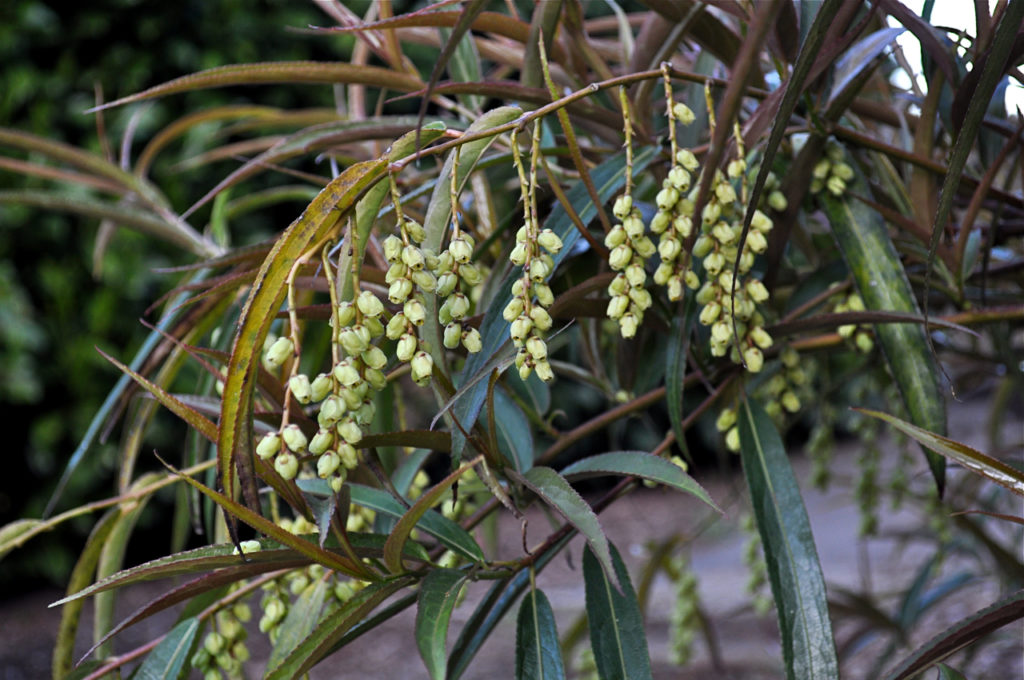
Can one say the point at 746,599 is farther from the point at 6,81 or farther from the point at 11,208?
the point at 6,81

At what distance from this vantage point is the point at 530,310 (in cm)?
42

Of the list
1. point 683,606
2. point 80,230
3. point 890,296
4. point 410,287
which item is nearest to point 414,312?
point 410,287

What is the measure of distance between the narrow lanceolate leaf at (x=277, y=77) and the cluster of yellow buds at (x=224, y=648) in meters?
0.34

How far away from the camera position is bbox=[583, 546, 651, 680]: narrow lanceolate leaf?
53 cm

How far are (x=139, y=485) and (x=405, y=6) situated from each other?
2.43m

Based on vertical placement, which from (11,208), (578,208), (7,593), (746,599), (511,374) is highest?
(578,208)

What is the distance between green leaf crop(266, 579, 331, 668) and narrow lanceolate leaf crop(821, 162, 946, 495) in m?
0.40

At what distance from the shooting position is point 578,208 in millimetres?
572

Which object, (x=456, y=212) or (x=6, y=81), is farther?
(x=6, y=81)

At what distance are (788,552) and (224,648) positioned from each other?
0.37 m

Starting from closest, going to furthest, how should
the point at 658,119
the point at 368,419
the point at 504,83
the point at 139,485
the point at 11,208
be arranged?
the point at 368,419 → the point at 504,83 → the point at 139,485 → the point at 658,119 → the point at 11,208

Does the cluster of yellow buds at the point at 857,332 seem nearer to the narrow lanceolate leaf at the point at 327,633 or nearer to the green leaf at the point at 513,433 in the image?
the green leaf at the point at 513,433

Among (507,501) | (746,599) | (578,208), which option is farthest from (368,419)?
(746,599)

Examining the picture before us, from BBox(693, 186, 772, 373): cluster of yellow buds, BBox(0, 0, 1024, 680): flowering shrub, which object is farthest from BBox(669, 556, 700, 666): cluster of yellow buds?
BBox(693, 186, 772, 373): cluster of yellow buds
